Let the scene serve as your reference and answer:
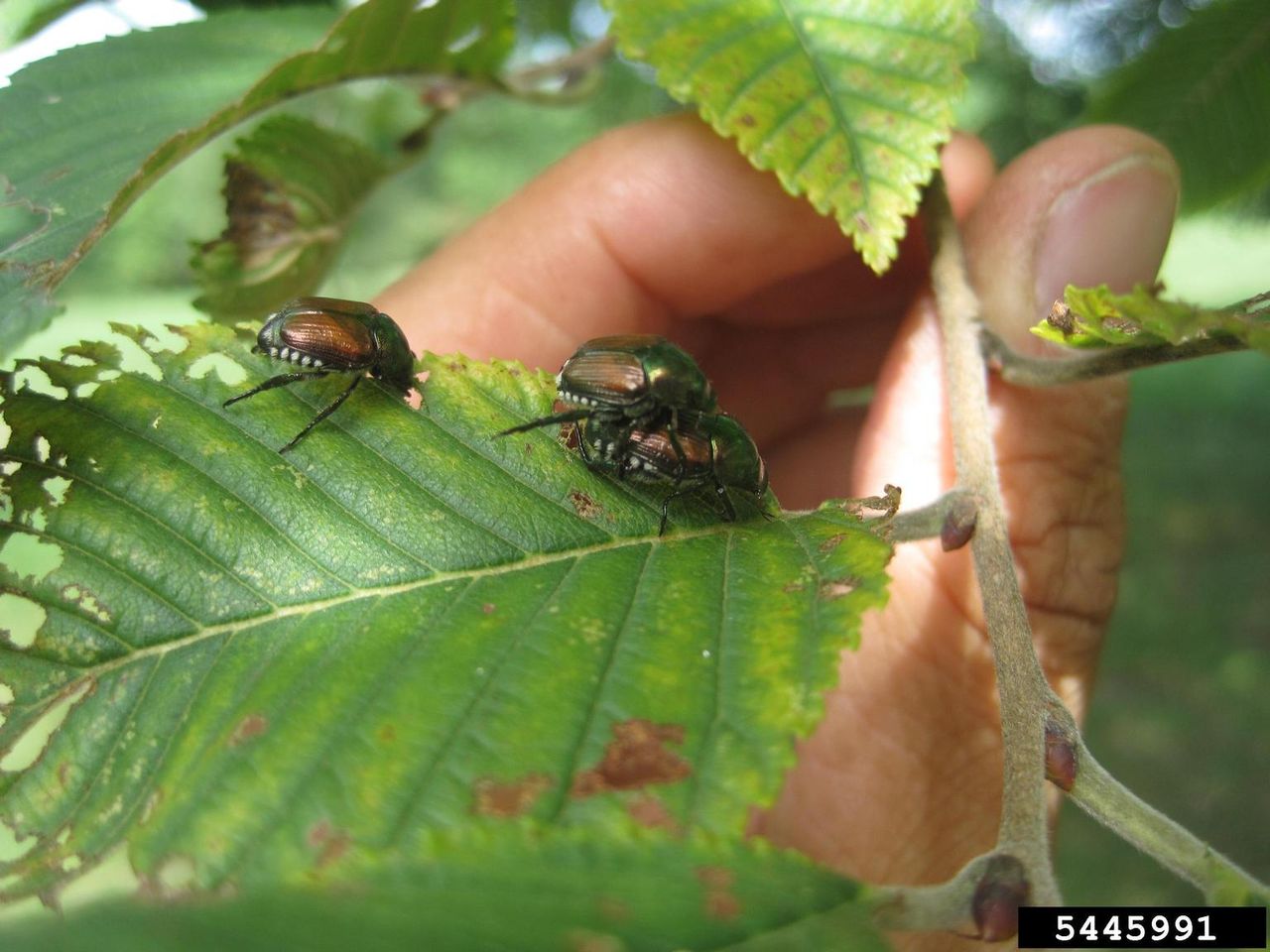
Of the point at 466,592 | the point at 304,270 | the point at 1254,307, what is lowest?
the point at 466,592

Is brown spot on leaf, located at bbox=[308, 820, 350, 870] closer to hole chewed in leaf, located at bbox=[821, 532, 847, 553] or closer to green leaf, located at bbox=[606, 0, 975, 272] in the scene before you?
hole chewed in leaf, located at bbox=[821, 532, 847, 553]

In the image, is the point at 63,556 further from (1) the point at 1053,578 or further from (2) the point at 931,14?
(1) the point at 1053,578

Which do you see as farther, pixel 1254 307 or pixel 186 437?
pixel 186 437

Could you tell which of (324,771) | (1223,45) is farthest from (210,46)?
(1223,45)

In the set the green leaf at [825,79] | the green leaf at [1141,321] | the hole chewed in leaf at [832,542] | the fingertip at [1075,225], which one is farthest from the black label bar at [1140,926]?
the fingertip at [1075,225]

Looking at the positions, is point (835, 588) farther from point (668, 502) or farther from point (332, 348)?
point (332, 348)

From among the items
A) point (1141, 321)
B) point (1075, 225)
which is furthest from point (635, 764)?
point (1075, 225)
